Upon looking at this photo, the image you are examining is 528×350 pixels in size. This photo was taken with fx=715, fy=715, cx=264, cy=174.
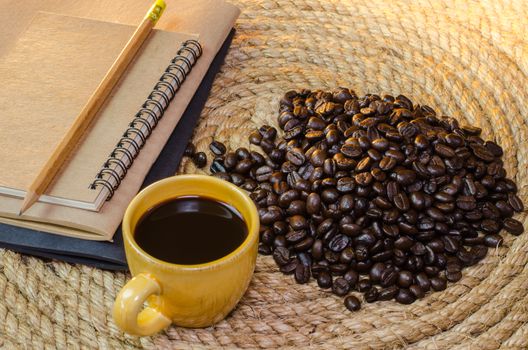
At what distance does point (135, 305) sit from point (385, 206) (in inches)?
22.7

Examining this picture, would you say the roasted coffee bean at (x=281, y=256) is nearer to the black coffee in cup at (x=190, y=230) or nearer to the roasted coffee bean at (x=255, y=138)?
the black coffee in cup at (x=190, y=230)

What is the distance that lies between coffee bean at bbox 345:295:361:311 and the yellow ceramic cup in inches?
9.0

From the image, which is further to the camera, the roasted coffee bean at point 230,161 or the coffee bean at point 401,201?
the roasted coffee bean at point 230,161

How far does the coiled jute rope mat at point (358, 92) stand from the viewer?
136cm

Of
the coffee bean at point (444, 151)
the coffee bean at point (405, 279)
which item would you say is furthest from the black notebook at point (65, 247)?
the coffee bean at point (444, 151)

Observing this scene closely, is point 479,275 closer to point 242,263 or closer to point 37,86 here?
point 242,263

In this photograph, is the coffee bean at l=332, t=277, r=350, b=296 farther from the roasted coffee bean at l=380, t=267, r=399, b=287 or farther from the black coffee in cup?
the black coffee in cup

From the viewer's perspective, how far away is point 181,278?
1.19 m

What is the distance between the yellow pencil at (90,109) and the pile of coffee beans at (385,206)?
0.41m

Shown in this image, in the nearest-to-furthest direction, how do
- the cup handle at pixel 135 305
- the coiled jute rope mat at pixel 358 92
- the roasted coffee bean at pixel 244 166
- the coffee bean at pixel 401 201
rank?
the cup handle at pixel 135 305 → the coiled jute rope mat at pixel 358 92 → the coffee bean at pixel 401 201 → the roasted coffee bean at pixel 244 166

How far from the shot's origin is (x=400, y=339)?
4.40ft

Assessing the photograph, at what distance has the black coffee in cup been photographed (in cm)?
124

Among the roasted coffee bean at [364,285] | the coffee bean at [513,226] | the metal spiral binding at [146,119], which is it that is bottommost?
the roasted coffee bean at [364,285]

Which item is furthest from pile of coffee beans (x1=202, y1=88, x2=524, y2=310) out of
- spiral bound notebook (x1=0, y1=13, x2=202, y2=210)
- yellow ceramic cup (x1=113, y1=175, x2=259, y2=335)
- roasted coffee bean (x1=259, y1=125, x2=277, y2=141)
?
spiral bound notebook (x1=0, y1=13, x2=202, y2=210)
